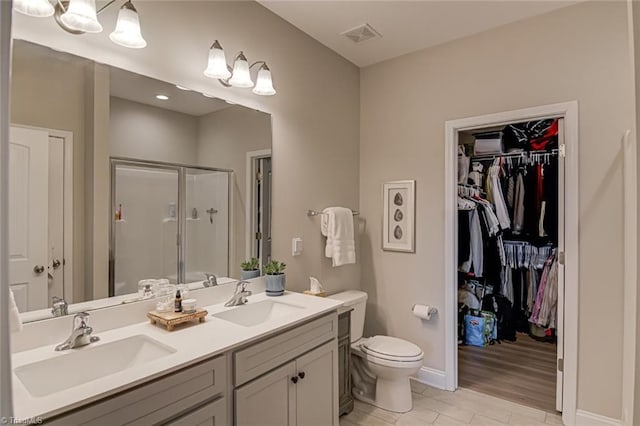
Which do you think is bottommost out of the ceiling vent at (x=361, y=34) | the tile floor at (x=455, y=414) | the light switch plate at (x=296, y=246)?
the tile floor at (x=455, y=414)

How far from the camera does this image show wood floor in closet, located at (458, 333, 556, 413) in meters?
2.58

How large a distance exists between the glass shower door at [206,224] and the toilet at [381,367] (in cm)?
101

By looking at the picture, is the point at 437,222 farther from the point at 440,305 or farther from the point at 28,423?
the point at 28,423

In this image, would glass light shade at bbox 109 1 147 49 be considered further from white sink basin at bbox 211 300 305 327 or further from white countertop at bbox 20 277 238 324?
white sink basin at bbox 211 300 305 327

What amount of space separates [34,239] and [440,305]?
257cm

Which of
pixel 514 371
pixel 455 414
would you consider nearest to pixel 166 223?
pixel 455 414

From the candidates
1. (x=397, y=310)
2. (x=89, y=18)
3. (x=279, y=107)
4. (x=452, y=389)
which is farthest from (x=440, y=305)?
(x=89, y=18)

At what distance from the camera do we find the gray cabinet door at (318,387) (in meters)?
1.70

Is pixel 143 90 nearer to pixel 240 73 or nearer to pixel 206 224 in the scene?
pixel 240 73

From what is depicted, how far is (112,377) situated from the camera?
1.05 meters

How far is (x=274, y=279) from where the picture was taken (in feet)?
6.97

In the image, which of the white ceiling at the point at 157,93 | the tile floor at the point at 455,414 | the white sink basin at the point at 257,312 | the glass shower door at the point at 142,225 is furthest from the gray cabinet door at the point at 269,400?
the white ceiling at the point at 157,93

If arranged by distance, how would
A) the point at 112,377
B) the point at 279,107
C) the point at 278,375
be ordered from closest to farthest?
1. the point at 112,377
2. the point at 278,375
3. the point at 279,107

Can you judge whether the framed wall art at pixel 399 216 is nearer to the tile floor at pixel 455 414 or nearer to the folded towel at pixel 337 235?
the folded towel at pixel 337 235
